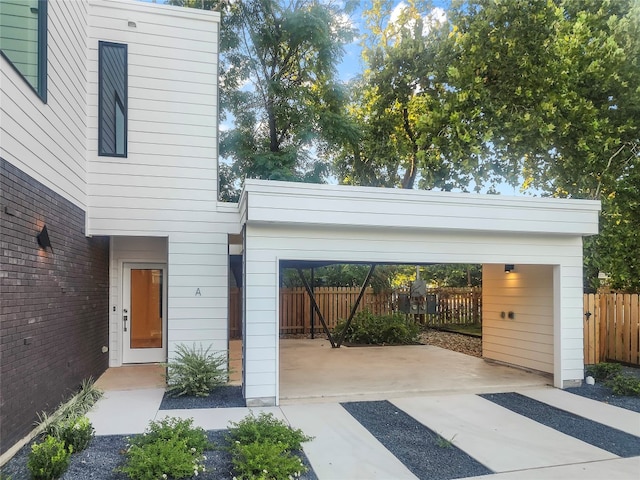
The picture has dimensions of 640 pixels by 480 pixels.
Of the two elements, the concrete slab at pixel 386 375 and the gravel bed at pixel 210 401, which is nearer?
the gravel bed at pixel 210 401

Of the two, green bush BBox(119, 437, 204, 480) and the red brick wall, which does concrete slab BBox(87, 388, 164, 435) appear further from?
green bush BBox(119, 437, 204, 480)

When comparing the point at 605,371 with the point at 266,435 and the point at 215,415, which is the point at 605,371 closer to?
the point at 266,435

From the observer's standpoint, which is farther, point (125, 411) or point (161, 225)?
point (161, 225)

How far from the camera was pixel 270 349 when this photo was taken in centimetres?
584

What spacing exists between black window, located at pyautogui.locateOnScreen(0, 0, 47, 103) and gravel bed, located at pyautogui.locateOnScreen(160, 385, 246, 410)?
3948 millimetres

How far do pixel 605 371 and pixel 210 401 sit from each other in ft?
20.3

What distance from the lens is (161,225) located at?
719 centimetres

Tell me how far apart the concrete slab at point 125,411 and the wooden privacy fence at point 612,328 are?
7.63 meters

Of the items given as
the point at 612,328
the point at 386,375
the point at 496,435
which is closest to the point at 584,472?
the point at 496,435

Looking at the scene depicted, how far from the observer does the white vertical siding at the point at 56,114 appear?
4145 millimetres

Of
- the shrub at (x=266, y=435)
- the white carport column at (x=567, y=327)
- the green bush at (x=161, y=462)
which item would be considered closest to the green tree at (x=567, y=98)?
the white carport column at (x=567, y=327)

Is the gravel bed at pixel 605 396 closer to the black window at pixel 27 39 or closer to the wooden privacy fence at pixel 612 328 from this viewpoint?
the wooden privacy fence at pixel 612 328

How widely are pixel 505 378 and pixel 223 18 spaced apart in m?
12.0

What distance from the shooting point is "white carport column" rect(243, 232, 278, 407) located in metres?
5.77
